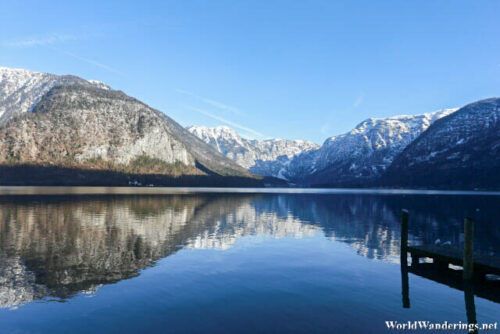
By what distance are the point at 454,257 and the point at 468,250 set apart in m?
3.31

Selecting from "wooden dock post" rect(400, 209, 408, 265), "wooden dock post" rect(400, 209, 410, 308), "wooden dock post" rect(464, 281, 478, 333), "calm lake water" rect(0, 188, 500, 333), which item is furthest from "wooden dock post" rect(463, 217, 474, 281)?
"wooden dock post" rect(400, 209, 408, 265)

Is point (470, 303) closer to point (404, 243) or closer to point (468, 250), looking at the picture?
point (468, 250)

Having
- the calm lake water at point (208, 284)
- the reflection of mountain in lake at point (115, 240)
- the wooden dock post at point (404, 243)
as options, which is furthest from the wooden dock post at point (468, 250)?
the reflection of mountain in lake at point (115, 240)

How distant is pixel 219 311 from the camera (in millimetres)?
21922

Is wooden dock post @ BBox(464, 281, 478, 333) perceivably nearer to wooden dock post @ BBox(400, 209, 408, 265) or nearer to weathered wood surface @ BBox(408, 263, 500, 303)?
weathered wood surface @ BBox(408, 263, 500, 303)

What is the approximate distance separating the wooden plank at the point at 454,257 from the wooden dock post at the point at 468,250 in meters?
0.89

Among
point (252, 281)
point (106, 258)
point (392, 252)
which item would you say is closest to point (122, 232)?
point (106, 258)

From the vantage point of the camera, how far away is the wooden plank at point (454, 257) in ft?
97.0

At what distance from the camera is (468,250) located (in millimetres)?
29844

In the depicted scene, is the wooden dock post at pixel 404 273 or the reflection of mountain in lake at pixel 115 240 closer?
the wooden dock post at pixel 404 273

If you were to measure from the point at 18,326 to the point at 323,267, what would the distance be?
27.5m

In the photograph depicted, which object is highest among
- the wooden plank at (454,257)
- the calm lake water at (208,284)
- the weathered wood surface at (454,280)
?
the wooden plank at (454,257)

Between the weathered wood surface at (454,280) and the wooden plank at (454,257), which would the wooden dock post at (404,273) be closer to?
the weathered wood surface at (454,280)

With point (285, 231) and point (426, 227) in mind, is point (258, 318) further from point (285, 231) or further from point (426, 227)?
point (426, 227)
